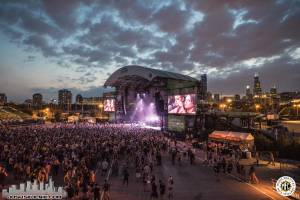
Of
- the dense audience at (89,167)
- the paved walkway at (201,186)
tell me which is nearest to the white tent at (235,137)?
the dense audience at (89,167)

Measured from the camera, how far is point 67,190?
1402 centimetres

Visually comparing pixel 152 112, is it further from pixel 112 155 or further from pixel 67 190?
pixel 67 190

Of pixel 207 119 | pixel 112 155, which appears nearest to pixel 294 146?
pixel 112 155

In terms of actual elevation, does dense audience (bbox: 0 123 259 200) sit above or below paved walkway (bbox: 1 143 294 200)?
above

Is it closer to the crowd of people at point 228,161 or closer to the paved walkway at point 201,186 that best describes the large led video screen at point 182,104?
the crowd of people at point 228,161

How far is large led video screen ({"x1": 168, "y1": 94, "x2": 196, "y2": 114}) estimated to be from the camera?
148 ft

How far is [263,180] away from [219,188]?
176 inches

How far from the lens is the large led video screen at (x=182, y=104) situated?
45.0 m

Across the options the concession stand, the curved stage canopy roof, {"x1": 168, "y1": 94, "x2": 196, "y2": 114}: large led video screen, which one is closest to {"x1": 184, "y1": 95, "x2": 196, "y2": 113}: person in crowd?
{"x1": 168, "y1": 94, "x2": 196, "y2": 114}: large led video screen

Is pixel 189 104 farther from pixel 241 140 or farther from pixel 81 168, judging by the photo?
pixel 81 168

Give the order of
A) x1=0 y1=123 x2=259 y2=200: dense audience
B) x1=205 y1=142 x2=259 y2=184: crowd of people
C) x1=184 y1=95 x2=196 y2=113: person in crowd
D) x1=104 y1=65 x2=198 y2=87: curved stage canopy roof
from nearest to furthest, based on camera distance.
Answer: x1=0 y1=123 x2=259 y2=200: dense audience, x1=205 y1=142 x2=259 y2=184: crowd of people, x1=184 y1=95 x2=196 y2=113: person in crowd, x1=104 y1=65 x2=198 y2=87: curved stage canopy roof

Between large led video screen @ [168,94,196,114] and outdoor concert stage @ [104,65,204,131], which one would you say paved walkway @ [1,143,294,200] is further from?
outdoor concert stage @ [104,65,204,131]

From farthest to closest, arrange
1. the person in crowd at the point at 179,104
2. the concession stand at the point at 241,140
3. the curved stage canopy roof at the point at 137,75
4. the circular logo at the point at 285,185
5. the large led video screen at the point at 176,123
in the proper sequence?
the curved stage canopy roof at the point at 137,75 → the large led video screen at the point at 176,123 → the person in crowd at the point at 179,104 → the concession stand at the point at 241,140 → the circular logo at the point at 285,185

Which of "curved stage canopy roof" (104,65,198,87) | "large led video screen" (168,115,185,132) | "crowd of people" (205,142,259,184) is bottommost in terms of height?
"crowd of people" (205,142,259,184)
